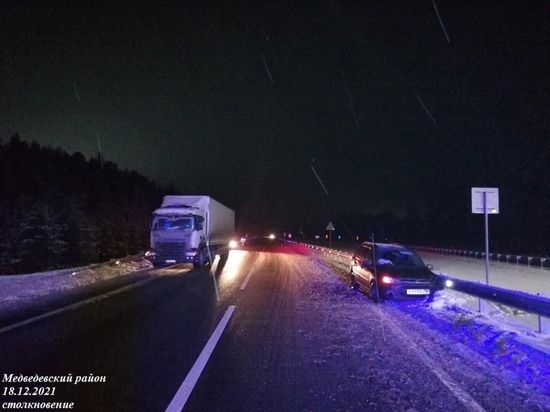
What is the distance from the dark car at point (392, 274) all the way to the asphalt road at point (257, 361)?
1084 millimetres

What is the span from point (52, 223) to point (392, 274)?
109 ft

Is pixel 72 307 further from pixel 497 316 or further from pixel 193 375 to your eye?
pixel 497 316

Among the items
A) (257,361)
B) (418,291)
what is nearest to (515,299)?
(418,291)

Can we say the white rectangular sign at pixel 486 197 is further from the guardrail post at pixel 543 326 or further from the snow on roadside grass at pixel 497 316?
the guardrail post at pixel 543 326

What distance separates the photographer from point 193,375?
612cm

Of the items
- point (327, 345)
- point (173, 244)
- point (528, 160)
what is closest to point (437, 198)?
point (528, 160)

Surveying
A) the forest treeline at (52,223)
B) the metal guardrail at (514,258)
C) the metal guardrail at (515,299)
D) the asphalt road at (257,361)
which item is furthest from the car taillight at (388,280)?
the forest treeline at (52,223)

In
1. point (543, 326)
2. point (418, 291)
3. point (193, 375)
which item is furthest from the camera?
point (418, 291)

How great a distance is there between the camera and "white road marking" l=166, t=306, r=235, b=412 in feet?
16.8

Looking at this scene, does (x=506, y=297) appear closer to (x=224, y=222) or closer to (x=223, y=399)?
(x=223, y=399)

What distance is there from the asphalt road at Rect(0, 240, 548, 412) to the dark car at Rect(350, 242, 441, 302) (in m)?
1.08

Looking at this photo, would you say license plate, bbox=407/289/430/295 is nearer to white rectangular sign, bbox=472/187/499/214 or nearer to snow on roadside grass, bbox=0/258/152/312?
white rectangular sign, bbox=472/187/499/214

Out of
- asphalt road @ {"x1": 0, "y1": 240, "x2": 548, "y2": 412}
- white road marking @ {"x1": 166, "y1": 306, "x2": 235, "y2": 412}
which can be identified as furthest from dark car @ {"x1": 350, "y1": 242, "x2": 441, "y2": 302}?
white road marking @ {"x1": 166, "y1": 306, "x2": 235, "y2": 412}

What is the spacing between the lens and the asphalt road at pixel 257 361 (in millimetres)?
5344
